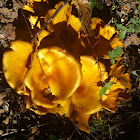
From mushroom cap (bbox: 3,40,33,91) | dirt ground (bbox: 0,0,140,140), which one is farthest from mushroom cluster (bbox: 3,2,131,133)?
dirt ground (bbox: 0,0,140,140)

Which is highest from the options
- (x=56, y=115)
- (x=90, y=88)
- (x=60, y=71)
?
(x=60, y=71)

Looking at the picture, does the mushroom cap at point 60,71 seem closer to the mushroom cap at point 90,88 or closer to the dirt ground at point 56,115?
the mushroom cap at point 90,88

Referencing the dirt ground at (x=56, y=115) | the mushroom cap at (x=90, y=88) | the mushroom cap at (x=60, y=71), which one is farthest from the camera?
the dirt ground at (x=56, y=115)

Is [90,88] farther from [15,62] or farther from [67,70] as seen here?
[15,62]

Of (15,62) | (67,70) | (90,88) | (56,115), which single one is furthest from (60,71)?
(56,115)

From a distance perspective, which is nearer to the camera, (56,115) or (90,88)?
(90,88)

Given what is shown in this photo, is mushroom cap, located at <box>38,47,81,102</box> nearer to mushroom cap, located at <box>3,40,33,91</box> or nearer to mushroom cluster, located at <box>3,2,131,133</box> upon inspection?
mushroom cluster, located at <box>3,2,131,133</box>

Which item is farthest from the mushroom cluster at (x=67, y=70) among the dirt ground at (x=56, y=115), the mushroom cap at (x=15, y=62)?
the dirt ground at (x=56, y=115)
